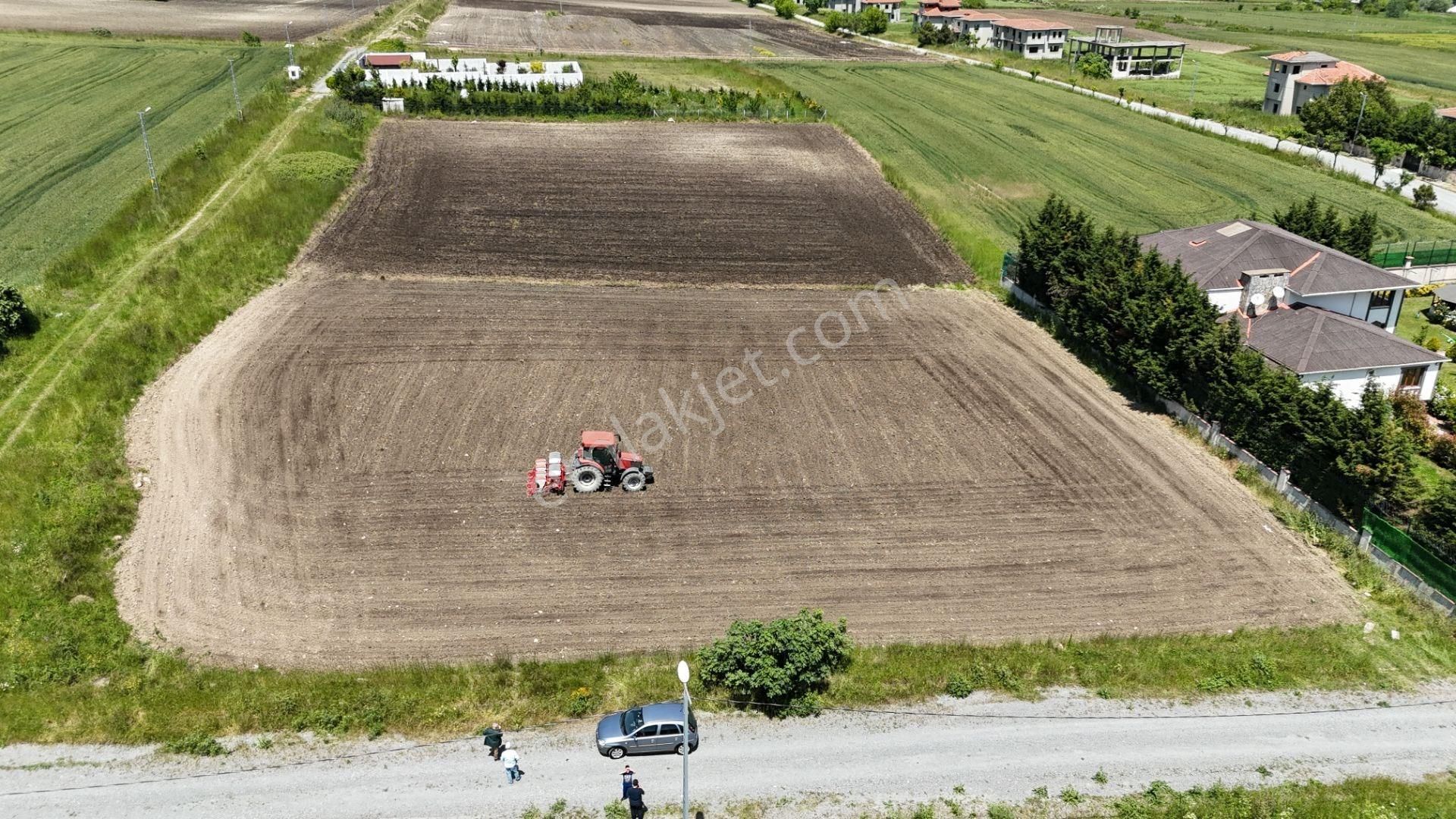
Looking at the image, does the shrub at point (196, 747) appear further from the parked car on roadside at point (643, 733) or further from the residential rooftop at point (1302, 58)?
the residential rooftop at point (1302, 58)

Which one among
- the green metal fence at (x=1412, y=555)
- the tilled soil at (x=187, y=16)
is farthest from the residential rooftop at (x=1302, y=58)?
the tilled soil at (x=187, y=16)

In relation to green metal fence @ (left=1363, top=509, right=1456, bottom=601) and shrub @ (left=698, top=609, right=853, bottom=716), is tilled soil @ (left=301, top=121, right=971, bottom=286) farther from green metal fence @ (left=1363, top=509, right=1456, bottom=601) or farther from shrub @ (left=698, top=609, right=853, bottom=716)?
shrub @ (left=698, top=609, right=853, bottom=716)

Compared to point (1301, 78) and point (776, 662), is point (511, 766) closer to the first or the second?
point (776, 662)

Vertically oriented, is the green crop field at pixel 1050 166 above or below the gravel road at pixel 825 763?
above

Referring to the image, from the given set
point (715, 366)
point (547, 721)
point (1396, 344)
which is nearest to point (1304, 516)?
point (1396, 344)

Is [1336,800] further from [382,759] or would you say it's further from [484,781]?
[382,759]

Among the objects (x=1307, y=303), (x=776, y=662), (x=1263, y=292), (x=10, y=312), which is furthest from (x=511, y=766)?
(x=1307, y=303)
